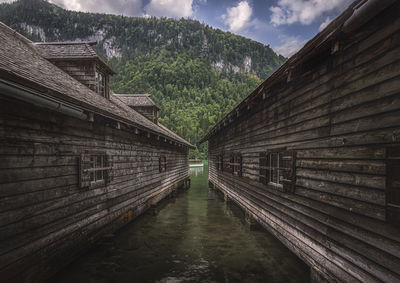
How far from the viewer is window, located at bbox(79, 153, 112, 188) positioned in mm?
5823

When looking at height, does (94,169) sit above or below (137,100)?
below

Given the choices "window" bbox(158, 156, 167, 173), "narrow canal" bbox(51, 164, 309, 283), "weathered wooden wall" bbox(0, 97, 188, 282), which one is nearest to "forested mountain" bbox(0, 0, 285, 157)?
"window" bbox(158, 156, 167, 173)

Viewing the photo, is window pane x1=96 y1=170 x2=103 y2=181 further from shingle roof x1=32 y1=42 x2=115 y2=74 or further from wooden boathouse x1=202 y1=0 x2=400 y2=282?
wooden boathouse x1=202 y1=0 x2=400 y2=282

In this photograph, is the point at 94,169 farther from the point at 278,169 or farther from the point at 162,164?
the point at 162,164

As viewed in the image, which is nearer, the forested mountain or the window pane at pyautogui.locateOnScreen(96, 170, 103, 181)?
the window pane at pyautogui.locateOnScreen(96, 170, 103, 181)

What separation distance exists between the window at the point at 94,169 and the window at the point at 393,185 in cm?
643

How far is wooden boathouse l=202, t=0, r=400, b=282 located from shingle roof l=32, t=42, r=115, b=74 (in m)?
7.69

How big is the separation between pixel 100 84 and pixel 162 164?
6.26 meters

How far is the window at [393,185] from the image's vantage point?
2777 millimetres

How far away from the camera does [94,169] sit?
6.39 metres

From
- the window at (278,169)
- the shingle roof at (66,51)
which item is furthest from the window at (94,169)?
the window at (278,169)

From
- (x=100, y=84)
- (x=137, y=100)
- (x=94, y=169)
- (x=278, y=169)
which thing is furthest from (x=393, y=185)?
(x=137, y=100)

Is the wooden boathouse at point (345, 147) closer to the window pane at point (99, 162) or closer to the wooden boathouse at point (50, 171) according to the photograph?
the wooden boathouse at point (50, 171)

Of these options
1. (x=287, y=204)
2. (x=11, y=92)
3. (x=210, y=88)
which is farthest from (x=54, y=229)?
(x=210, y=88)
